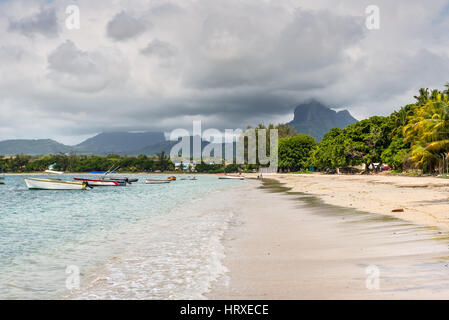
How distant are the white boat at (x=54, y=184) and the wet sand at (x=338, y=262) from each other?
60557 millimetres

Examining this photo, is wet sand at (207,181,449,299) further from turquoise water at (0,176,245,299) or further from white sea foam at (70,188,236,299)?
turquoise water at (0,176,245,299)

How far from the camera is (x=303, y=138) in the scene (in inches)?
5418

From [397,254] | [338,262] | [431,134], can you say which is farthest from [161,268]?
[431,134]

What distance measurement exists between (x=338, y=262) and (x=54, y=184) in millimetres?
69443

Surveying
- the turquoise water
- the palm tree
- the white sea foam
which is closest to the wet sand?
the white sea foam

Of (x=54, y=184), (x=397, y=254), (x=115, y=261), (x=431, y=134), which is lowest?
(x=54, y=184)

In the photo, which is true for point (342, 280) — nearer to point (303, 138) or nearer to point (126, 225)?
point (126, 225)

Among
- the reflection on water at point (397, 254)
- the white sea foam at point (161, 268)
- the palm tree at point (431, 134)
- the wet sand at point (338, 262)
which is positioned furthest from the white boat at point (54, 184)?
the reflection on water at point (397, 254)

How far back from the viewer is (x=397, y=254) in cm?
842

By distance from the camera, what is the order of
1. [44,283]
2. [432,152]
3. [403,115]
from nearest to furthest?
1. [44,283]
2. [432,152]
3. [403,115]

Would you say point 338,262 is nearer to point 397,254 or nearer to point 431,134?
point 397,254
